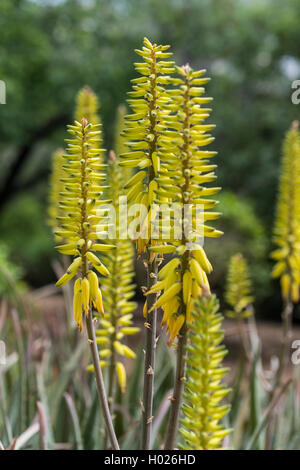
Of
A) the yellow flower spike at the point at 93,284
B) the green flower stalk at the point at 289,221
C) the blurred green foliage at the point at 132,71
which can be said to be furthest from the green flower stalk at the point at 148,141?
the blurred green foliage at the point at 132,71

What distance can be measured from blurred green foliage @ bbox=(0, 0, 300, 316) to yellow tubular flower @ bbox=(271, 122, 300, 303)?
5.36m

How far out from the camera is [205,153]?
36.7 inches

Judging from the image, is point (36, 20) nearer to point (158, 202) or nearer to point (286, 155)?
point (286, 155)

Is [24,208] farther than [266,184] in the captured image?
Yes

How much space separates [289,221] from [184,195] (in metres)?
1.46

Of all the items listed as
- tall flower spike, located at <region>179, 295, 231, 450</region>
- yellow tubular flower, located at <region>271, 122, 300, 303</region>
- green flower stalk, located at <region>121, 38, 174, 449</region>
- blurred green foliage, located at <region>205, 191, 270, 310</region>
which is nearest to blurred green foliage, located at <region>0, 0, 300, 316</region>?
blurred green foliage, located at <region>205, 191, 270, 310</region>

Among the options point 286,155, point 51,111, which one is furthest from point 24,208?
point 286,155

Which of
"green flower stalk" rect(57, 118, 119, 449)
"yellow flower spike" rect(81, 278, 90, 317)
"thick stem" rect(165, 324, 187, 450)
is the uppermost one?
"green flower stalk" rect(57, 118, 119, 449)

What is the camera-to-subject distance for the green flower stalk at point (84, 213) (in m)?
0.94

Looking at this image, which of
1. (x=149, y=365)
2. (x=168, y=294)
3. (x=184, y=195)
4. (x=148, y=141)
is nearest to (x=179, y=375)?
(x=149, y=365)

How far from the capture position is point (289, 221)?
2.30 metres

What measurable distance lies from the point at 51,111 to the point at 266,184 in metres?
4.75

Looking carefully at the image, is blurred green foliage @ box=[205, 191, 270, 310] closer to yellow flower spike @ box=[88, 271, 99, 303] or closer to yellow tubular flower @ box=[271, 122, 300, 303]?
yellow tubular flower @ box=[271, 122, 300, 303]

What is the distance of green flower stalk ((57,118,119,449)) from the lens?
36.9 inches
